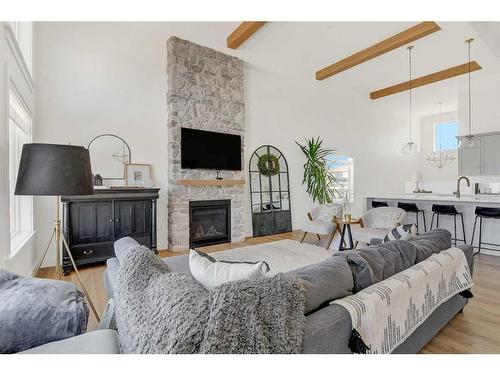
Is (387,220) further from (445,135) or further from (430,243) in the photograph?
(445,135)

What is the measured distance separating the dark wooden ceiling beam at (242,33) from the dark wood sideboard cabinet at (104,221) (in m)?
2.58

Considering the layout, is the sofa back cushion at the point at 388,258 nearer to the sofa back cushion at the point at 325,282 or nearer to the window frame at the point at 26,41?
the sofa back cushion at the point at 325,282

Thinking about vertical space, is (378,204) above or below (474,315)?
above

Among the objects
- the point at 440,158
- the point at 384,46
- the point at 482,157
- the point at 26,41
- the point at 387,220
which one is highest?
the point at 384,46

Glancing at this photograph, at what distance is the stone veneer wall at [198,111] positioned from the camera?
4.59m

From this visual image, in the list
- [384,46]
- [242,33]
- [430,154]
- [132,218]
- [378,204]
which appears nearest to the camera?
[132,218]

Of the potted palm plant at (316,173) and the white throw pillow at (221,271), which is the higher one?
the potted palm plant at (316,173)

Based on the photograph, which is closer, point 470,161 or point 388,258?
point 388,258

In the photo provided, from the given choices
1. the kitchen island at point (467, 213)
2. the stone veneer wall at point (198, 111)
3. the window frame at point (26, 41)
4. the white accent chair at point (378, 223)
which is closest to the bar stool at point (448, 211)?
the kitchen island at point (467, 213)

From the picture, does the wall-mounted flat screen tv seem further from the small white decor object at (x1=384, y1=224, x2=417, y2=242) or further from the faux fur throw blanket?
the faux fur throw blanket

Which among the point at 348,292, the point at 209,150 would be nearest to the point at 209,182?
the point at 209,150

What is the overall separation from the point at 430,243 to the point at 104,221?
368 centimetres

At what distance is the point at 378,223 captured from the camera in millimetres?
4398

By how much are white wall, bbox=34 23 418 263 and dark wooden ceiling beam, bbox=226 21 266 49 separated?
135 millimetres
